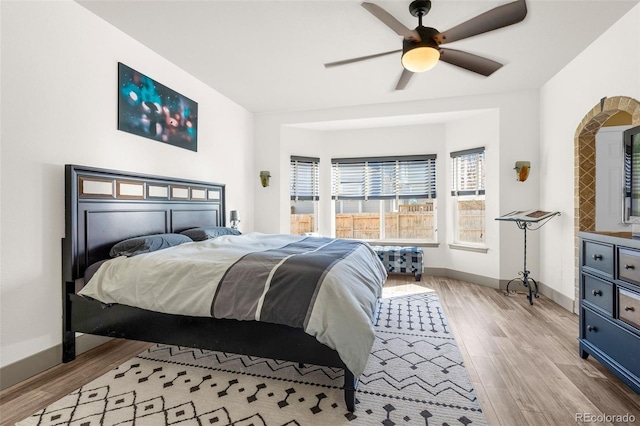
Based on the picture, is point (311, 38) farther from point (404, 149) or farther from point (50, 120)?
point (404, 149)

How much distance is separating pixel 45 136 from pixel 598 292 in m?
4.09

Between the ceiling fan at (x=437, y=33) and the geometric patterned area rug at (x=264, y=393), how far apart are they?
7.63 ft

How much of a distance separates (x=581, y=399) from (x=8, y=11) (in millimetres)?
4363

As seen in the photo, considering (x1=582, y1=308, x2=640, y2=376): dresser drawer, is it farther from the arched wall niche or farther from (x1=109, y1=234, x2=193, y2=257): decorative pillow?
(x1=109, y1=234, x2=193, y2=257): decorative pillow

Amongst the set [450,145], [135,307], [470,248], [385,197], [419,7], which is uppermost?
[419,7]

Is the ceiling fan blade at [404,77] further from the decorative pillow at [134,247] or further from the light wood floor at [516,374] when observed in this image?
the decorative pillow at [134,247]

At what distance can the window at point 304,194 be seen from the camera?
18.6 ft

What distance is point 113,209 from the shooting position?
2.71m

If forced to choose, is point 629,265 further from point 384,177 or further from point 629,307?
point 384,177

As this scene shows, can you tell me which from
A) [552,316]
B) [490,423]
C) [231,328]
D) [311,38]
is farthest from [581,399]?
[311,38]

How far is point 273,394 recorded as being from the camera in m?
1.94

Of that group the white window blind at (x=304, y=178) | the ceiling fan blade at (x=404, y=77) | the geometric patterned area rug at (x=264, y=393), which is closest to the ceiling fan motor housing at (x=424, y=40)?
the ceiling fan blade at (x=404, y=77)

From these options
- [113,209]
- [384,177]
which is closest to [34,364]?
[113,209]

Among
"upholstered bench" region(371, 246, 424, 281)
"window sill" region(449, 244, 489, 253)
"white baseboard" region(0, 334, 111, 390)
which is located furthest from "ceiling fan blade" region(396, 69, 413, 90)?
"white baseboard" region(0, 334, 111, 390)
